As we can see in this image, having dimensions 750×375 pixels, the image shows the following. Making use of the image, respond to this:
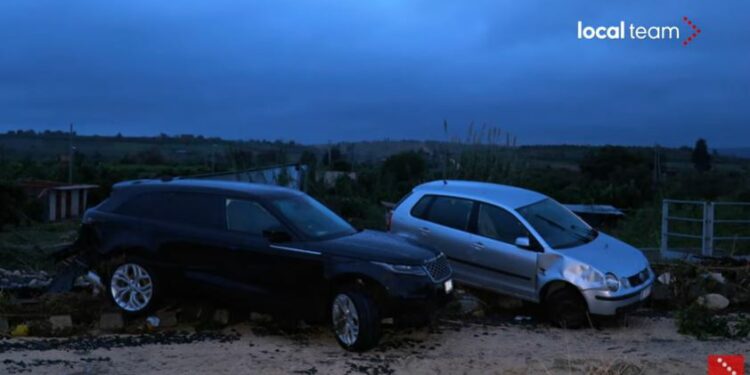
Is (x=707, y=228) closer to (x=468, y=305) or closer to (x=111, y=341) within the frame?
(x=468, y=305)

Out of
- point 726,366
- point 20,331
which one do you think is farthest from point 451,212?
point 726,366

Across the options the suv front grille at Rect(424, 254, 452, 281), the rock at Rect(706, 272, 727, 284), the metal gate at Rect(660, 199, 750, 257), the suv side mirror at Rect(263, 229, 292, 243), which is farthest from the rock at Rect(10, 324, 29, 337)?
the metal gate at Rect(660, 199, 750, 257)

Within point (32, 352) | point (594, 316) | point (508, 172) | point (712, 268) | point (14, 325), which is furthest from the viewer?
point (508, 172)

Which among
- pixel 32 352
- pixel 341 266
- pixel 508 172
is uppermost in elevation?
pixel 508 172

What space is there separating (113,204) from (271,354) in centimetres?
318

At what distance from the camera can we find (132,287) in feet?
31.4

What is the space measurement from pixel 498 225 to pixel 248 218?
341 centimetres

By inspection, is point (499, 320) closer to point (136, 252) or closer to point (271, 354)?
point (271, 354)

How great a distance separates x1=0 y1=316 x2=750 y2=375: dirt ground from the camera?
7711mm

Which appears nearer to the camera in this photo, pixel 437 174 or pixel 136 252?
pixel 136 252

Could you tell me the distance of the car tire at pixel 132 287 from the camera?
9484 mm

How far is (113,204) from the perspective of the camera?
10.0 meters

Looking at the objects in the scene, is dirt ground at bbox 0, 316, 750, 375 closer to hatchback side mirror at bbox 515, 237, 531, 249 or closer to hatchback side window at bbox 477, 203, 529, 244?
hatchback side mirror at bbox 515, 237, 531, 249

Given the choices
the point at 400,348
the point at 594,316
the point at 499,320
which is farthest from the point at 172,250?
the point at 594,316
